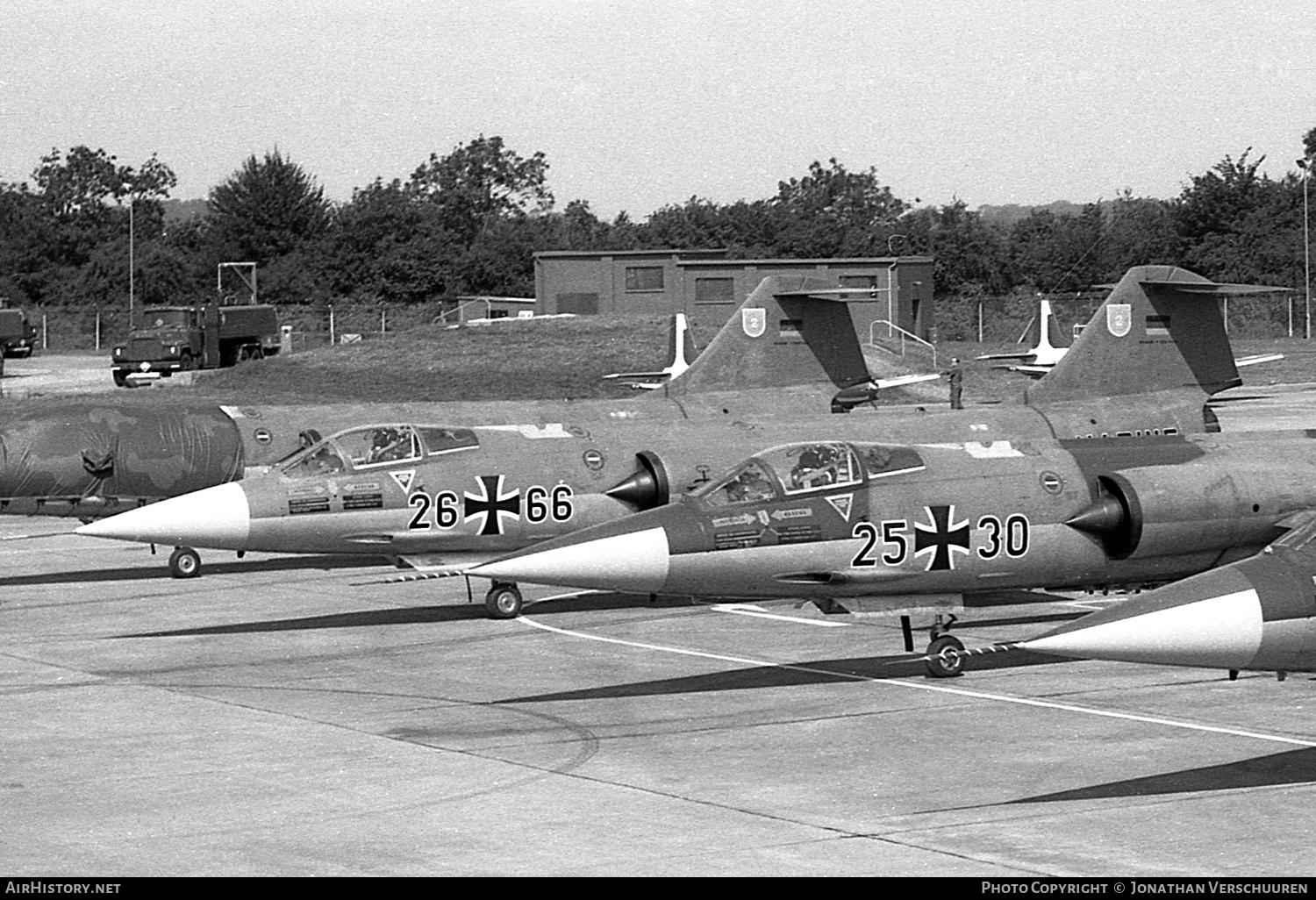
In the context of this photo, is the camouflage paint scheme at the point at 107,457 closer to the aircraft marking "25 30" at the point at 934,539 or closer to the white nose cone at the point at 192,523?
the white nose cone at the point at 192,523

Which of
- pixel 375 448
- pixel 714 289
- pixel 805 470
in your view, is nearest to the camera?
pixel 805 470

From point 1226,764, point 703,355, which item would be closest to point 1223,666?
point 1226,764

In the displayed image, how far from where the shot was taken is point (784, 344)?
91.4ft

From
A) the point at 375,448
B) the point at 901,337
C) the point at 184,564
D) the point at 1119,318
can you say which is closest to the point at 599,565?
the point at 375,448

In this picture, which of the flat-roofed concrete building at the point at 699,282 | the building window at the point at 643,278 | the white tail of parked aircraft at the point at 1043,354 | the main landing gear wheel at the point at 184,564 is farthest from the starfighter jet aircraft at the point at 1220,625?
the building window at the point at 643,278

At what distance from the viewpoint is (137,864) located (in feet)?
35.9

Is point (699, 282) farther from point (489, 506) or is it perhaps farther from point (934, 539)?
point (934, 539)

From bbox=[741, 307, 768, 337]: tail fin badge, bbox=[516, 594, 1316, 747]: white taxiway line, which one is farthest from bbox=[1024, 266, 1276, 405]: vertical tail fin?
bbox=[516, 594, 1316, 747]: white taxiway line

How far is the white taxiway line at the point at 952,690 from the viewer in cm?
1441

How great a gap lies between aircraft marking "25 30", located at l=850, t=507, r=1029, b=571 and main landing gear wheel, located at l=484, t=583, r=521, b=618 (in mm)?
5776

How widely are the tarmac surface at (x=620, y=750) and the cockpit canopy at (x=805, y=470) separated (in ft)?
4.53

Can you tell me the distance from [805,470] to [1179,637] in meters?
6.22

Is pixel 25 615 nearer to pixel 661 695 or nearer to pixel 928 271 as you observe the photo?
pixel 661 695

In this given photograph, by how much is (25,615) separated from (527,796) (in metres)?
11.9
